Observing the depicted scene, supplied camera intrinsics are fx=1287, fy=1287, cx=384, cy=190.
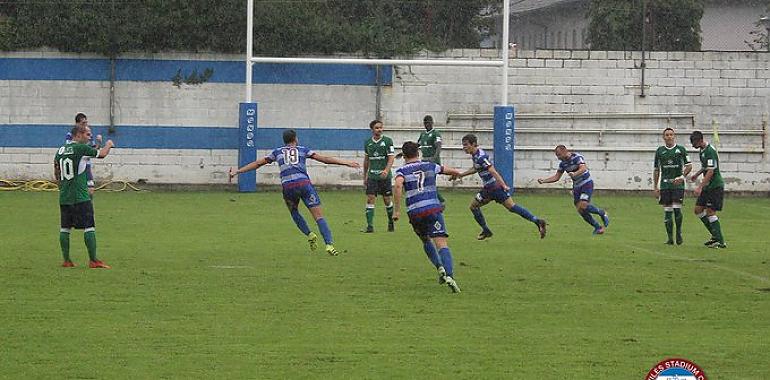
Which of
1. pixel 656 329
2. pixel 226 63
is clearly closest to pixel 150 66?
pixel 226 63

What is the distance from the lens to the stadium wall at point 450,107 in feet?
112

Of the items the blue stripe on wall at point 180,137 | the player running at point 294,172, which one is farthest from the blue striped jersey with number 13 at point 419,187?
the blue stripe on wall at point 180,137

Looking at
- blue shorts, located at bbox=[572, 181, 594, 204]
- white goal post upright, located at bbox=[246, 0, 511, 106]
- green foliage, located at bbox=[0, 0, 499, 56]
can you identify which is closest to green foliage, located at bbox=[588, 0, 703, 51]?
green foliage, located at bbox=[0, 0, 499, 56]

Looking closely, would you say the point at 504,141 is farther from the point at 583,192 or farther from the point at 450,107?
the point at 583,192

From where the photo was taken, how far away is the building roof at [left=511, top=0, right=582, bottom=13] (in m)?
36.2

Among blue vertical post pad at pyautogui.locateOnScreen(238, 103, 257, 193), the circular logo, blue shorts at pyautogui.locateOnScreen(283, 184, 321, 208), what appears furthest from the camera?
blue vertical post pad at pyautogui.locateOnScreen(238, 103, 257, 193)

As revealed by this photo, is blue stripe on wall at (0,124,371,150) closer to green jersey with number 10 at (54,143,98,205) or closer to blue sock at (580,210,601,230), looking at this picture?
blue sock at (580,210,601,230)

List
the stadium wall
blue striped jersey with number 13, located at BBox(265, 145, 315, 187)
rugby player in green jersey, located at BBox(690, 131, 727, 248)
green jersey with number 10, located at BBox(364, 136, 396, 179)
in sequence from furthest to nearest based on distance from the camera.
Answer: the stadium wall, green jersey with number 10, located at BBox(364, 136, 396, 179), rugby player in green jersey, located at BBox(690, 131, 727, 248), blue striped jersey with number 13, located at BBox(265, 145, 315, 187)

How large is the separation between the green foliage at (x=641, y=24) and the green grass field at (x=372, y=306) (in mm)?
13114

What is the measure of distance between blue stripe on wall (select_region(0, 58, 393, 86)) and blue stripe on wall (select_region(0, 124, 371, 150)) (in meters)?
1.30

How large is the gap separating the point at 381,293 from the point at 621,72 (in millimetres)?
21810

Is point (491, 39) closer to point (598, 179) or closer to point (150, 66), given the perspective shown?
point (598, 179)

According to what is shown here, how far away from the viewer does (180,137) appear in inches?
1341

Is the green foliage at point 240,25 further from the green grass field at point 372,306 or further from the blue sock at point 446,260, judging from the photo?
the blue sock at point 446,260
